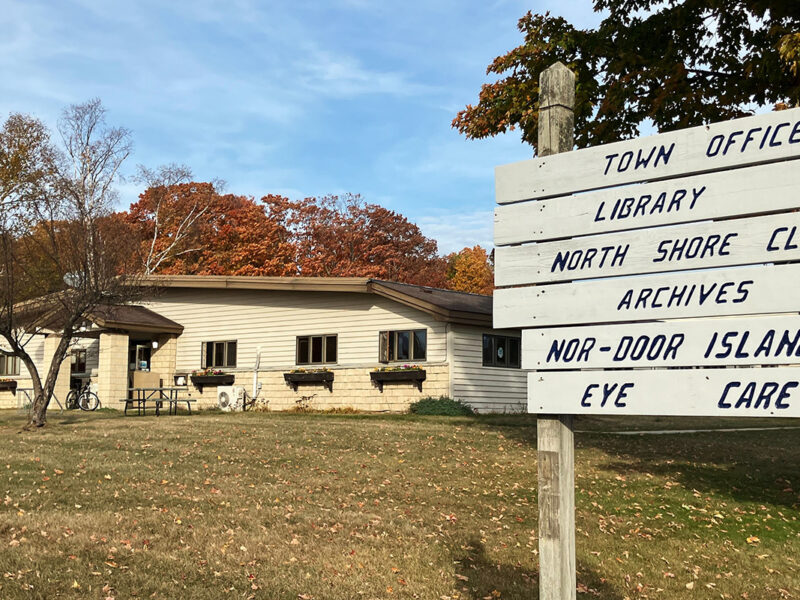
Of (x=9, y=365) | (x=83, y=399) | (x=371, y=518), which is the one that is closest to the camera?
(x=371, y=518)

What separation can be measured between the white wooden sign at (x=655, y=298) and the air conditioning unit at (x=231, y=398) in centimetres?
2337

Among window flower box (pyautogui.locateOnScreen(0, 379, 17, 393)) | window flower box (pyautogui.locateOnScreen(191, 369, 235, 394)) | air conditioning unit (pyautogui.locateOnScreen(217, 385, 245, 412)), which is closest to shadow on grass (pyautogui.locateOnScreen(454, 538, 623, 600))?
air conditioning unit (pyautogui.locateOnScreen(217, 385, 245, 412))

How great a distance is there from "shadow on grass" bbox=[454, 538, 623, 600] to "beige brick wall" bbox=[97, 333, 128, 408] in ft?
72.8

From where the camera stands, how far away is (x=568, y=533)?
449 centimetres

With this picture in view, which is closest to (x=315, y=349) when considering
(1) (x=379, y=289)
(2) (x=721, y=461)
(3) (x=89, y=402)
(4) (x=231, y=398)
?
(4) (x=231, y=398)

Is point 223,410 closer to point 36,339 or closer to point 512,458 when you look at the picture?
point 36,339

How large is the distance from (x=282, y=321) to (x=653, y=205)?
2413 centimetres

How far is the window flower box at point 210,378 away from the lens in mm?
28422

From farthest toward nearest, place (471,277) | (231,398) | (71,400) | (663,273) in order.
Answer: (471,277) < (71,400) < (231,398) < (663,273)

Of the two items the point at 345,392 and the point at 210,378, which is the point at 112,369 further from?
the point at 345,392

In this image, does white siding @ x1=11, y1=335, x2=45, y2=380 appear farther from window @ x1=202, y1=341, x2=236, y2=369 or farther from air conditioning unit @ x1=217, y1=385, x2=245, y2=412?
air conditioning unit @ x1=217, y1=385, x2=245, y2=412

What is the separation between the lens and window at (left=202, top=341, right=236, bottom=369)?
2895 centimetres

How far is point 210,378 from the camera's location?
28.8 metres

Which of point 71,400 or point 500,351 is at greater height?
point 500,351
